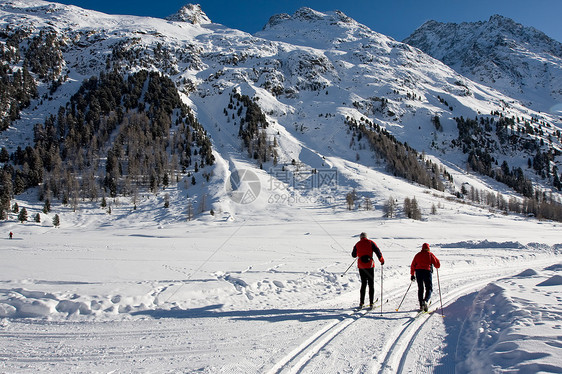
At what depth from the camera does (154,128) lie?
6956 centimetres

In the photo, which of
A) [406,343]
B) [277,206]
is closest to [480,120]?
[277,206]

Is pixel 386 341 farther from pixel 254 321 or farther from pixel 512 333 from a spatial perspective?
pixel 254 321

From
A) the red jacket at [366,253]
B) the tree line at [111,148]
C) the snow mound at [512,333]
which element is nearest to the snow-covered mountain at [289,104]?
the tree line at [111,148]

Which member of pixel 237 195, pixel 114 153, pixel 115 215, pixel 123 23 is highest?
pixel 123 23

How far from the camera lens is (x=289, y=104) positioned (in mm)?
116625

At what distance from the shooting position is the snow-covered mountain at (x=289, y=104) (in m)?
71.0

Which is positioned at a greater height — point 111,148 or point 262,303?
point 111,148

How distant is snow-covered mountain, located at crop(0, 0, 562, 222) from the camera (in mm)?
71000

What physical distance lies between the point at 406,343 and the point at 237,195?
4538cm

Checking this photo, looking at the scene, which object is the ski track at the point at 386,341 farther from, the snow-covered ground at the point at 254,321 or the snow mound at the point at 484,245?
the snow mound at the point at 484,245

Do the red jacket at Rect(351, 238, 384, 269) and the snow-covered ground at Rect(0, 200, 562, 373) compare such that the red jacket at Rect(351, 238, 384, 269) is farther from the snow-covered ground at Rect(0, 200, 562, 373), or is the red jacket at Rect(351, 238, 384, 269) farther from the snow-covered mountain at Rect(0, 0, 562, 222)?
the snow-covered mountain at Rect(0, 0, 562, 222)

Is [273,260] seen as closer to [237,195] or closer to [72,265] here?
[72,265]

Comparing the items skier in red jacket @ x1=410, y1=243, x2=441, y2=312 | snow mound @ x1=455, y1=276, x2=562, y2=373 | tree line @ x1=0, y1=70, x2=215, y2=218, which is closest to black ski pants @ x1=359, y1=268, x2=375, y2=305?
skier in red jacket @ x1=410, y1=243, x2=441, y2=312

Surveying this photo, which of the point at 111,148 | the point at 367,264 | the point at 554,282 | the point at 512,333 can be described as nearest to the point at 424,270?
the point at 367,264
